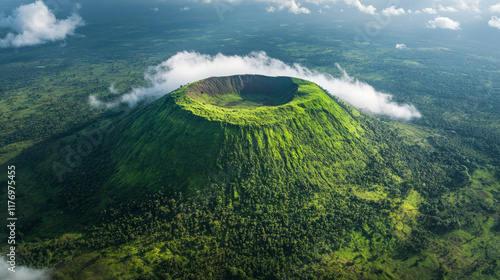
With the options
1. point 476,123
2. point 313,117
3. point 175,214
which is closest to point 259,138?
point 313,117

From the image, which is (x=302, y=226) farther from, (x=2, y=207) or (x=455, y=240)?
(x=2, y=207)

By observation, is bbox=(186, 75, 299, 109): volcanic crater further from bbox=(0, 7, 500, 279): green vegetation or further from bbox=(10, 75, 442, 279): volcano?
bbox=(10, 75, 442, 279): volcano

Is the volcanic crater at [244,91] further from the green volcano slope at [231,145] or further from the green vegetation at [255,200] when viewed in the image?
the green volcano slope at [231,145]

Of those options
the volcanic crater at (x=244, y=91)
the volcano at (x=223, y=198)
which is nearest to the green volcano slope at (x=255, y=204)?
the volcano at (x=223, y=198)

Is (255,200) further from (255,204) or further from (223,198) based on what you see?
(223,198)

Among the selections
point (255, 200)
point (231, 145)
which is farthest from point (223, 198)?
point (231, 145)

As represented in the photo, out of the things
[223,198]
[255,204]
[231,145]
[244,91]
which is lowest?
[255,204]

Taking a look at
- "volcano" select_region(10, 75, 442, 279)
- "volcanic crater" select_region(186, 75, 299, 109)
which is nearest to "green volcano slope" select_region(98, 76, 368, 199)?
"volcano" select_region(10, 75, 442, 279)

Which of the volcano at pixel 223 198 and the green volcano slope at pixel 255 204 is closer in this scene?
the volcano at pixel 223 198

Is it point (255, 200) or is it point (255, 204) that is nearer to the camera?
point (255, 204)
